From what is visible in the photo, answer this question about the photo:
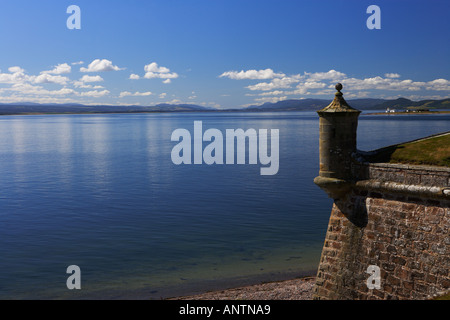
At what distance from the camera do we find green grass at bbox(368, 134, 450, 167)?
14.1 m

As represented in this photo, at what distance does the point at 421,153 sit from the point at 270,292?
1128cm

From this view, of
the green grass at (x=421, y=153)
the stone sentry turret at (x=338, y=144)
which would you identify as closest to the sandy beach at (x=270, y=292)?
the stone sentry turret at (x=338, y=144)

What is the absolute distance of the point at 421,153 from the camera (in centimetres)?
1471

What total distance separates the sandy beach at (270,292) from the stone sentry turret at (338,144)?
7.77 meters

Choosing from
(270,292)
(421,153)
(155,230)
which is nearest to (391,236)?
(421,153)

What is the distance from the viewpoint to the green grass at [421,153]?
14.1 meters

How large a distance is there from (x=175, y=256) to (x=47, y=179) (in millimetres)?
33709

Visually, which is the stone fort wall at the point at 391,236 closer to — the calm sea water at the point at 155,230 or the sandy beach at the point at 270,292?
the sandy beach at the point at 270,292

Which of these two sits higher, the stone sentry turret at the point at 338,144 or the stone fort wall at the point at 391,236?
the stone sentry turret at the point at 338,144

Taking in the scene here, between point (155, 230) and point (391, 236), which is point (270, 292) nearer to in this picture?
point (391, 236)

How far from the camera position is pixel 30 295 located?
2327cm

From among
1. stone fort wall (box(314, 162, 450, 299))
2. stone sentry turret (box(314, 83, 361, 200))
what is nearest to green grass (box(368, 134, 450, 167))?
stone fort wall (box(314, 162, 450, 299))
